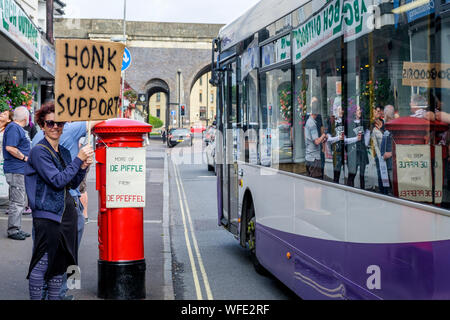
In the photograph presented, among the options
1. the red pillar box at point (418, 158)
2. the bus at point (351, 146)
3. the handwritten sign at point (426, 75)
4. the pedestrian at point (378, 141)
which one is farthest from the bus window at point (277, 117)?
the handwritten sign at point (426, 75)

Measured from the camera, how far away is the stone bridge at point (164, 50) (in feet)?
214

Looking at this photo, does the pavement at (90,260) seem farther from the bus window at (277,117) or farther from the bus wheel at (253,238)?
the bus window at (277,117)

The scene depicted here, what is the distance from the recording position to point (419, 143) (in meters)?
3.64

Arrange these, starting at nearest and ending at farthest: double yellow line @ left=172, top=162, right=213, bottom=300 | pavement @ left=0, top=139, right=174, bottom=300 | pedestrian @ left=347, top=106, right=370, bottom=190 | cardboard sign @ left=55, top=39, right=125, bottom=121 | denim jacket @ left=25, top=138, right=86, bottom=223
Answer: pedestrian @ left=347, top=106, right=370, bottom=190 < denim jacket @ left=25, top=138, right=86, bottom=223 < cardboard sign @ left=55, top=39, right=125, bottom=121 < pavement @ left=0, top=139, right=174, bottom=300 < double yellow line @ left=172, top=162, right=213, bottom=300

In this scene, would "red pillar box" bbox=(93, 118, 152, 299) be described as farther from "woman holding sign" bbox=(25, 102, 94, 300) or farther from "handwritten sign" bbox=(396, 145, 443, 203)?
"handwritten sign" bbox=(396, 145, 443, 203)

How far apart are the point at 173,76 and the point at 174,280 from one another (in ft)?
218

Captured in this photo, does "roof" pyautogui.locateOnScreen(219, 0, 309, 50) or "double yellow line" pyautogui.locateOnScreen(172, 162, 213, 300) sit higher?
"roof" pyautogui.locateOnScreen(219, 0, 309, 50)

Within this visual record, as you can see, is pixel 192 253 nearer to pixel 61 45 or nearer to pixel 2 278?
pixel 2 278

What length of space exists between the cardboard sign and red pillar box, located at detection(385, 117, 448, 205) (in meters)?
2.72

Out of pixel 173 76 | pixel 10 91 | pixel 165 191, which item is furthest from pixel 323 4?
pixel 173 76

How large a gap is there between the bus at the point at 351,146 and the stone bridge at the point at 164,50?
5958cm

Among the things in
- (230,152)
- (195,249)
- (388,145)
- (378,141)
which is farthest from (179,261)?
(388,145)

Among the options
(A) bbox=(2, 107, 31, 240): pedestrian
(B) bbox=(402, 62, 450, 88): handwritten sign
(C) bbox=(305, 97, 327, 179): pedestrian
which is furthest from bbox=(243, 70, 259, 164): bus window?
(B) bbox=(402, 62, 450, 88): handwritten sign

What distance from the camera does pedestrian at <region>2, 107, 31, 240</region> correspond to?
9.37 m
